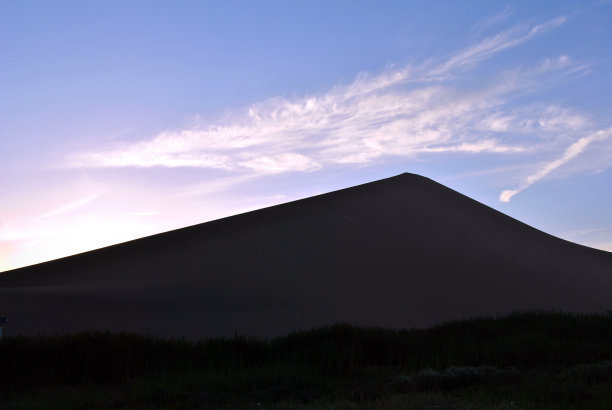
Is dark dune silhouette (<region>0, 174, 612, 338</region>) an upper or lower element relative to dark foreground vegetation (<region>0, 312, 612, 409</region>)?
upper

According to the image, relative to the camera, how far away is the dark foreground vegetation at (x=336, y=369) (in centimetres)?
623

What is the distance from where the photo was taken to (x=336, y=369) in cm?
873

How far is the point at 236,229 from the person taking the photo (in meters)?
24.9

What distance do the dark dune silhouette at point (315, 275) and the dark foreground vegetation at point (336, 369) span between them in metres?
4.97

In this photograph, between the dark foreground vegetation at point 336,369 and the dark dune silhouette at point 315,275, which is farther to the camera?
the dark dune silhouette at point 315,275

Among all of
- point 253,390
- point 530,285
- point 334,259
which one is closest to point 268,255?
point 334,259

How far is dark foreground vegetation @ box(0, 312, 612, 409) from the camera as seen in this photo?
6.23 meters

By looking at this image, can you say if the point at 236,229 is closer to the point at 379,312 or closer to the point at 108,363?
the point at 379,312

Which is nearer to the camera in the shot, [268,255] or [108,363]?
[108,363]

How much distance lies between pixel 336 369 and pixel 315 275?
10907mm

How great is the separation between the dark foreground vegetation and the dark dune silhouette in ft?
16.3

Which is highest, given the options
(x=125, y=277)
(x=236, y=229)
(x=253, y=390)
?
(x=236, y=229)

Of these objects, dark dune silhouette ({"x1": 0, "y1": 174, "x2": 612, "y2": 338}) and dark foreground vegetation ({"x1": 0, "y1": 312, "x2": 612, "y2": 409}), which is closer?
dark foreground vegetation ({"x1": 0, "y1": 312, "x2": 612, "y2": 409})

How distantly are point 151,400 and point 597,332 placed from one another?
8.00m
